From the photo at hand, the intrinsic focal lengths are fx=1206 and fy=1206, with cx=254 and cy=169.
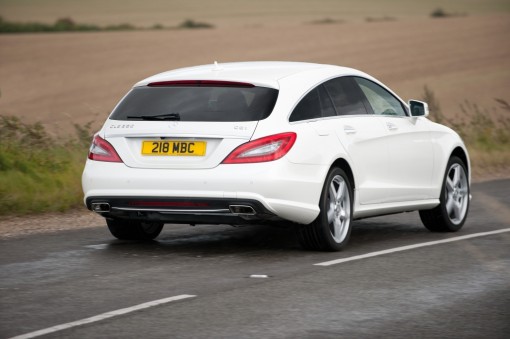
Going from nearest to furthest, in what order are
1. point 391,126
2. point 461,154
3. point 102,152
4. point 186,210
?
1. point 186,210
2. point 102,152
3. point 391,126
4. point 461,154

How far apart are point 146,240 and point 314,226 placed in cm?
193

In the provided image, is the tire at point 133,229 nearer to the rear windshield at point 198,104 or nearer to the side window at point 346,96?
the rear windshield at point 198,104

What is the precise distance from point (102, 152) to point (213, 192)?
1177 mm

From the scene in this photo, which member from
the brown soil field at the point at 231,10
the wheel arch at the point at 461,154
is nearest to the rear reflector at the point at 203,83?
the wheel arch at the point at 461,154

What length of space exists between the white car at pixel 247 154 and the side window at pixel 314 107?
0.04 feet

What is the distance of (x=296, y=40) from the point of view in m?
48.6

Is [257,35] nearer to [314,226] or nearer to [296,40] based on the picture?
[296,40]

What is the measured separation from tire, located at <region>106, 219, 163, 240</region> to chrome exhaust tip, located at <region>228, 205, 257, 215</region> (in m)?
1.67

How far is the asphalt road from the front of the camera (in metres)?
7.00

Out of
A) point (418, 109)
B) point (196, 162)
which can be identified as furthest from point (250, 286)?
point (418, 109)

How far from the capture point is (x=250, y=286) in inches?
332

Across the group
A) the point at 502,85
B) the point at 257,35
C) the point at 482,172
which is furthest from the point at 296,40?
the point at 482,172

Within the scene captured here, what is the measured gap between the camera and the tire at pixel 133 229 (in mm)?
11016

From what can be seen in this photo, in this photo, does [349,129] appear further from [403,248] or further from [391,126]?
[403,248]
